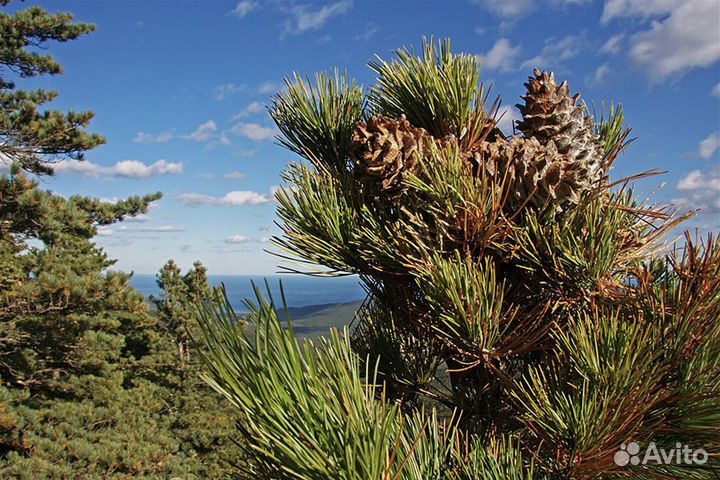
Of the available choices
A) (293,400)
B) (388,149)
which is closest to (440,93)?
(388,149)

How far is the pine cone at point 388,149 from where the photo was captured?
1204mm

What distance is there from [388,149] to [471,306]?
0.44m

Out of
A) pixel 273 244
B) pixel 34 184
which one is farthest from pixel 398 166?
pixel 34 184

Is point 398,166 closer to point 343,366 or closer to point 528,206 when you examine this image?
point 528,206

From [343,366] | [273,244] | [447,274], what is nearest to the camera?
[343,366]

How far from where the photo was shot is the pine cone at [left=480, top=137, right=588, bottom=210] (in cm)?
113

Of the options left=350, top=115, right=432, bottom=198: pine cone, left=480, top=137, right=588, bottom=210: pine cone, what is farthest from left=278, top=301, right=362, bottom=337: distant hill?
left=480, top=137, right=588, bottom=210: pine cone

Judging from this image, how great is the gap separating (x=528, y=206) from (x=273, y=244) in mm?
698

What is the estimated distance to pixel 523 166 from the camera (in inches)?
45.5

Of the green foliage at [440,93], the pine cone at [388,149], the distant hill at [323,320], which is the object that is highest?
the green foliage at [440,93]

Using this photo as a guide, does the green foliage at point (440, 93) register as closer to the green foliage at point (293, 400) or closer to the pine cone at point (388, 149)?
the pine cone at point (388, 149)

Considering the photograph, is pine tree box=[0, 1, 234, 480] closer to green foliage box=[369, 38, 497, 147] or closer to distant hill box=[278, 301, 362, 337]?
distant hill box=[278, 301, 362, 337]

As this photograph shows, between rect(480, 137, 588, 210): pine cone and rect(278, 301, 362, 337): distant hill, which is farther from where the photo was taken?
rect(480, 137, 588, 210): pine cone

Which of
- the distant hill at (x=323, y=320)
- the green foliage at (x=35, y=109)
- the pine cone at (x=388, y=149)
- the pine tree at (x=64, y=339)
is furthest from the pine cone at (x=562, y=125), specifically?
the green foliage at (x=35, y=109)
